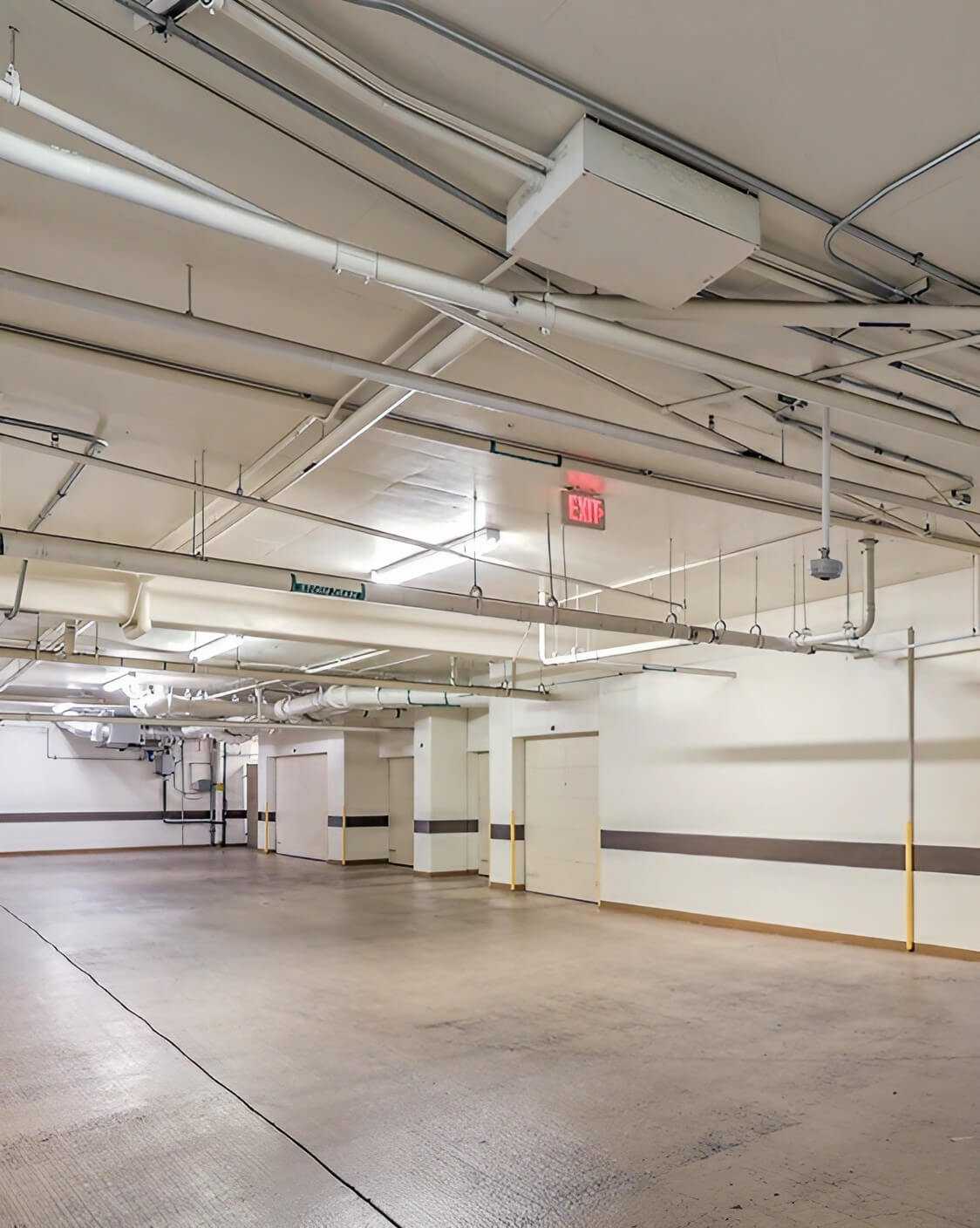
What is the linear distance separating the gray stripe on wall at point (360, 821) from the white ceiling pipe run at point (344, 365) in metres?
12.8

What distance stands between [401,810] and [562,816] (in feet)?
18.1

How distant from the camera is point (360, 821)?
16672 mm

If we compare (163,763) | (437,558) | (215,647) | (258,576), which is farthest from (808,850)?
(163,763)

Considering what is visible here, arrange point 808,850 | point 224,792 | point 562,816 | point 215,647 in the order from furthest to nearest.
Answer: point 224,792 → point 562,816 → point 215,647 → point 808,850

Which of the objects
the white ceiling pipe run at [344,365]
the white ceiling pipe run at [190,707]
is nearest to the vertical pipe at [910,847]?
the white ceiling pipe run at [344,365]

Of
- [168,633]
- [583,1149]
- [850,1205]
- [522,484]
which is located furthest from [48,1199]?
→ [168,633]

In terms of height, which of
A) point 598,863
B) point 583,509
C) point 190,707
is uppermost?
point 583,509

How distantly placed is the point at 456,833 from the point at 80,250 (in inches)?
480

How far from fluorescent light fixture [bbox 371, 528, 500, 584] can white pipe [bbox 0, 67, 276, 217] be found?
148 inches

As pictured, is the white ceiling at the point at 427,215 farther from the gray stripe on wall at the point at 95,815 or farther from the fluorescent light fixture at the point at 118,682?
the gray stripe on wall at the point at 95,815

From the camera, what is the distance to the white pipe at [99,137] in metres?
1.91

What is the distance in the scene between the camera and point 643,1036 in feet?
16.8

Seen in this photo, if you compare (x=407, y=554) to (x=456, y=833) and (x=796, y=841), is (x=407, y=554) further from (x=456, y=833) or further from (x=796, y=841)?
(x=456, y=833)

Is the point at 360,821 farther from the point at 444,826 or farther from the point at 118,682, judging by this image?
the point at 118,682
